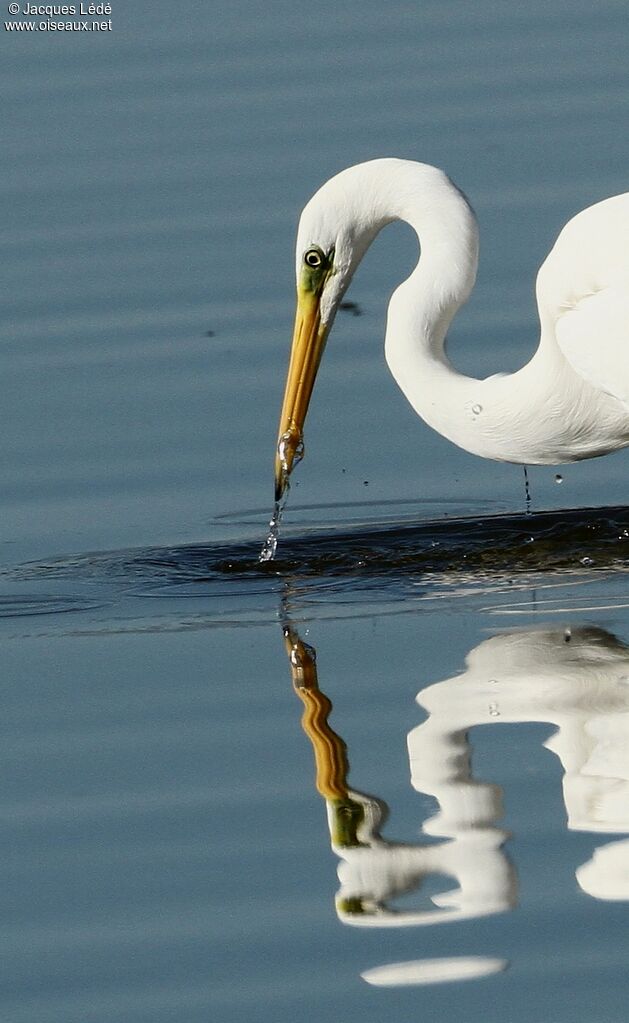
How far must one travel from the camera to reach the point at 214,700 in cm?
716

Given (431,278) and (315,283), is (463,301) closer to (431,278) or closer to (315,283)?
(431,278)

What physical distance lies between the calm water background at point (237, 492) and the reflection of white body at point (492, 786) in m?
0.07

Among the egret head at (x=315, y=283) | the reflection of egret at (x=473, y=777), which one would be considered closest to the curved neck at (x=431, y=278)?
the egret head at (x=315, y=283)

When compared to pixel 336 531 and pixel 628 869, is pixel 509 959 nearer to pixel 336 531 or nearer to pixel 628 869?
pixel 628 869

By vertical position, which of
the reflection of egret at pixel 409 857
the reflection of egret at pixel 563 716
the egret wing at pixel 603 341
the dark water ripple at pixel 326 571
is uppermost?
the egret wing at pixel 603 341

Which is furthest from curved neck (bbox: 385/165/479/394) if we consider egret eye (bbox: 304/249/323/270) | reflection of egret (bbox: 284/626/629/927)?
reflection of egret (bbox: 284/626/629/927)

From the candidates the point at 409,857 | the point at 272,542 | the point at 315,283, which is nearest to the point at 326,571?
the point at 272,542

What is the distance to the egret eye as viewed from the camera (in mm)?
8664

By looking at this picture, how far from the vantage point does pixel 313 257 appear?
867cm

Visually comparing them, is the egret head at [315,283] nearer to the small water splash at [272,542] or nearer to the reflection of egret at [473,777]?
the small water splash at [272,542]

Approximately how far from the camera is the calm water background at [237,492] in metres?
5.51

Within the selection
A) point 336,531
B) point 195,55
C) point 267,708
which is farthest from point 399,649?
point 195,55

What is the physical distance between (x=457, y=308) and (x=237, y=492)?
1.43 meters

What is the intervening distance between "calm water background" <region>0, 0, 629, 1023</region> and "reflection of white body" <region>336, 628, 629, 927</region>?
0.07 meters
